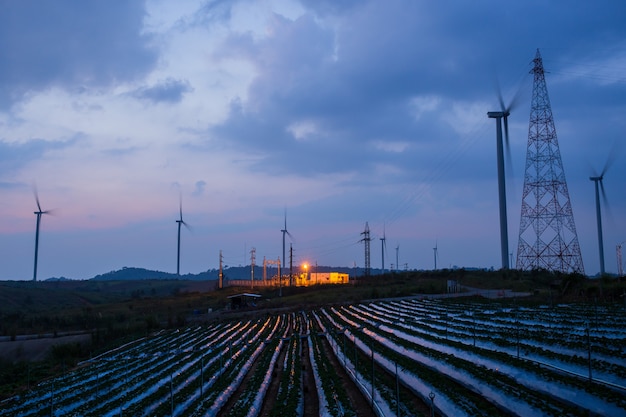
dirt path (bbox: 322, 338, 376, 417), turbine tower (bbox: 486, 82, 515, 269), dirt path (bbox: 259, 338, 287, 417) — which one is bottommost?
dirt path (bbox: 259, 338, 287, 417)

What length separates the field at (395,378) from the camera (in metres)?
11.6

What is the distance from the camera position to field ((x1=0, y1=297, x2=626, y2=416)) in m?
11.6

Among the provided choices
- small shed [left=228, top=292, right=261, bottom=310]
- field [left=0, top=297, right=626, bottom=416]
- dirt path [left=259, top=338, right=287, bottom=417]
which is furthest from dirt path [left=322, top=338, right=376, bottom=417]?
small shed [left=228, top=292, right=261, bottom=310]

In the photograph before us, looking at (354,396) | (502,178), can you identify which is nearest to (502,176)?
(502,178)

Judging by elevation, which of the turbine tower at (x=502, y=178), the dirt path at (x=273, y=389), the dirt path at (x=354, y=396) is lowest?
the dirt path at (x=273, y=389)

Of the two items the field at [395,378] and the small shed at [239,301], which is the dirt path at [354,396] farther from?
the small shed at [239,301]

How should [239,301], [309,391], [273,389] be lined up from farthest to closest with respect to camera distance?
[239,301] < [273,389] < [309,391]

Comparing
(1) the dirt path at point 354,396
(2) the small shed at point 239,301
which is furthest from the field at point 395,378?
(2) the small shed at point 239,301

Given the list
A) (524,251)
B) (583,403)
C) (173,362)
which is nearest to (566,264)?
(524,251)

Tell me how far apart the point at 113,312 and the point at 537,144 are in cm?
4968

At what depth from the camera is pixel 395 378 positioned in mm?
16281

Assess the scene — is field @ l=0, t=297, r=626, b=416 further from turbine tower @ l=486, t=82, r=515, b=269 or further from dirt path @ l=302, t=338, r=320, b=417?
turbine tower @ l=486, t=82, r=515, b=269

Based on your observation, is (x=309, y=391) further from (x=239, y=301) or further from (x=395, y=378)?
(x=239, y=301)

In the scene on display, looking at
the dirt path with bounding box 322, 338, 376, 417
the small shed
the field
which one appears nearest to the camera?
the field
